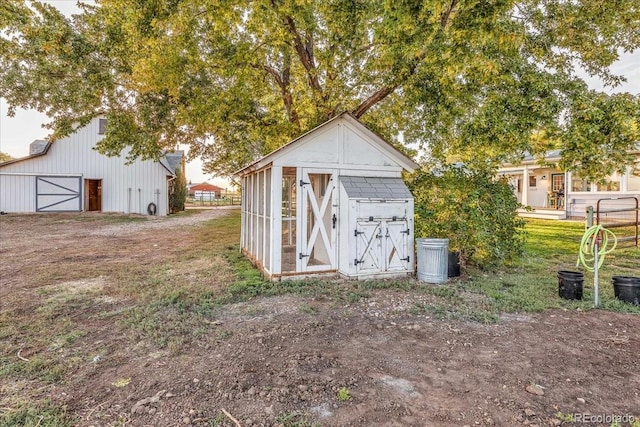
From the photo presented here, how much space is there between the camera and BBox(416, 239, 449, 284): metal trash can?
252 inches

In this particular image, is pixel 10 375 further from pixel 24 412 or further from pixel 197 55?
pixel 197 55

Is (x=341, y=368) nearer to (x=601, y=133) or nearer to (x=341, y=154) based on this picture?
(x=341, y=154)

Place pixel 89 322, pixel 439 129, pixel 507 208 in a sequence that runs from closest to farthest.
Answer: pixel 89 322 → pixel 507 208 → pixel 439 129

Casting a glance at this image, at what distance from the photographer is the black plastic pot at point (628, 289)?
502 centimetres

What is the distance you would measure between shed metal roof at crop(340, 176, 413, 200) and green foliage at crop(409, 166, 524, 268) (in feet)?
2.32

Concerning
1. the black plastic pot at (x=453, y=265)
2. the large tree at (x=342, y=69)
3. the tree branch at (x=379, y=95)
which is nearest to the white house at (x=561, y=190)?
the large tree at (x=342, y=69)

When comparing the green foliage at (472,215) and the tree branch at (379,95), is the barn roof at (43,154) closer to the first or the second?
the tree branch at (379,95)

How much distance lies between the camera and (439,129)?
8602 mm

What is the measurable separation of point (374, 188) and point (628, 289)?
4191 millimetres

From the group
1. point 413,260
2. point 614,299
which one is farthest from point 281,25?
point 614,299

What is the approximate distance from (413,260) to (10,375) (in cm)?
607

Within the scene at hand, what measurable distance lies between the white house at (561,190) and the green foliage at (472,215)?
23.3 ft

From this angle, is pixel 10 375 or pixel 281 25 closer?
pixel 10 375

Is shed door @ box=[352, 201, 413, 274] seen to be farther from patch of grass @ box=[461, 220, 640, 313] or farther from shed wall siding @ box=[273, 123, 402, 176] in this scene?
patch of grass @ box=[461, 220, 640, 313]
